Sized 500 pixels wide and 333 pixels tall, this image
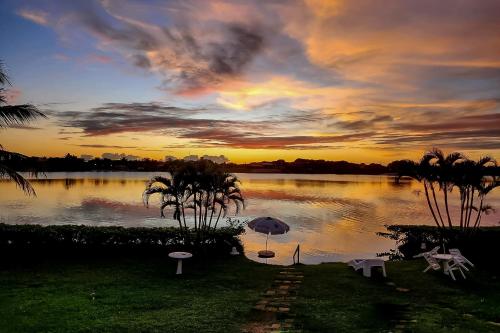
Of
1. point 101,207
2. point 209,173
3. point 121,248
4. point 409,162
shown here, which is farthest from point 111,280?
point 101,207

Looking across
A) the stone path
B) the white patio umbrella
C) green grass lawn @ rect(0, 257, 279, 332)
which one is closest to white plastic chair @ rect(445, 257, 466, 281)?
the stone path

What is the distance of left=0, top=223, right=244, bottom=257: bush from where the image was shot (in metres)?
19.8

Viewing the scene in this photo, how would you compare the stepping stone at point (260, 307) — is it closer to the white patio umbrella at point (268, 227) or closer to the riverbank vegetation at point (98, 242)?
the riverbank vegetation at point (98, 242)

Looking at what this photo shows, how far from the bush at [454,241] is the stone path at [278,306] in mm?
9623

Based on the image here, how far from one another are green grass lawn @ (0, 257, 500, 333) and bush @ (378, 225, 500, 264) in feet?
12.3

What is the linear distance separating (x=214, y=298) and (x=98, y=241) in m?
9.60

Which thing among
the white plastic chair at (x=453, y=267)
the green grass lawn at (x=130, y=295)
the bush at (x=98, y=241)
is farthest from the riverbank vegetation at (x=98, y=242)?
the white plastic chair at (x=453, y=267)

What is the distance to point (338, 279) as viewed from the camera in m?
16.1

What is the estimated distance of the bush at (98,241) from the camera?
65.1 feet

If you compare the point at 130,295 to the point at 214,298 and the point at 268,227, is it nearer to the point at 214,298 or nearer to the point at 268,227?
the point at 214,298

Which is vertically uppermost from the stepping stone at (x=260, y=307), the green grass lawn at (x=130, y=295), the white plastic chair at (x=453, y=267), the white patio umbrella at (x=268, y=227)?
the white patio umbrella at (x=268, y=227)

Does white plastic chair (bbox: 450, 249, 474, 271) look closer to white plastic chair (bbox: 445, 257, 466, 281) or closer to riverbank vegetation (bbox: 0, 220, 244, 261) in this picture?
white plastic chair (bbox: 445, 257, 466, 281)

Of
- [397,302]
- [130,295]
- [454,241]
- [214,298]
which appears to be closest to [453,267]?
[454,241]

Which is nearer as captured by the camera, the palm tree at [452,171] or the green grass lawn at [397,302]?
the green grass lawn at [397,302]
